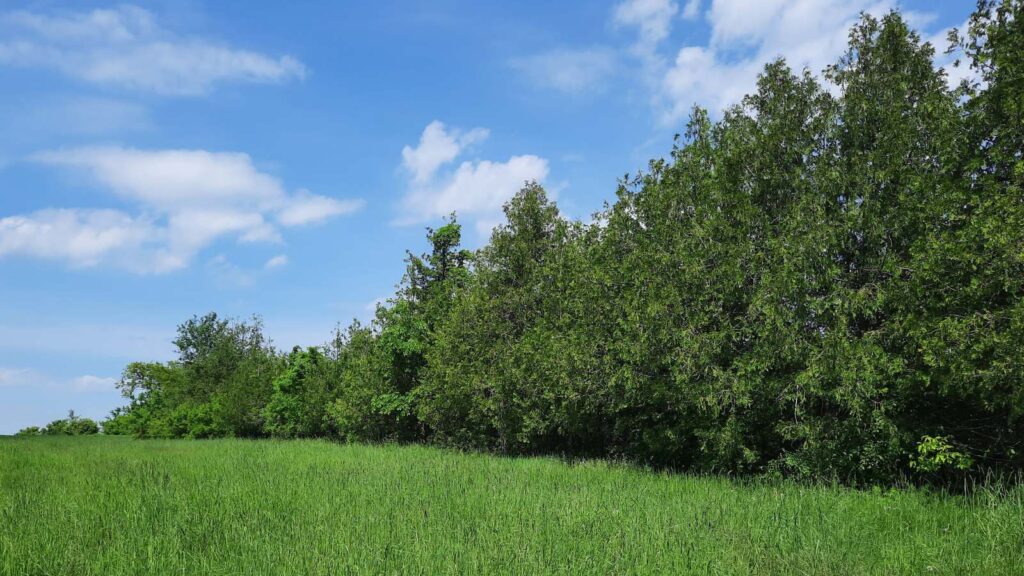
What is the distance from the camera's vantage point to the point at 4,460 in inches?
822

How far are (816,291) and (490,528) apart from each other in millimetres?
9421

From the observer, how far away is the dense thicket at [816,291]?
1152 cm

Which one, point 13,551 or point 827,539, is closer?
point 13,551

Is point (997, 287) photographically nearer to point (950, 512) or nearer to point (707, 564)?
point (950, 512)

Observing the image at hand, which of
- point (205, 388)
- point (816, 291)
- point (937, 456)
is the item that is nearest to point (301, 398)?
point (205, 388)

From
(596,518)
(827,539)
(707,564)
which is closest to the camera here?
(707,564)

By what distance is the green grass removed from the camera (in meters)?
7.12

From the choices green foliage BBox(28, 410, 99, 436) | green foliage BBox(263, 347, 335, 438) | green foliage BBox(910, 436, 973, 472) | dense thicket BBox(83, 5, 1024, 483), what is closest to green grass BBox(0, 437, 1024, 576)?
green foliage BBox(910, 436, 973, 472)

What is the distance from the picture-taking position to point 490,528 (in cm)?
867

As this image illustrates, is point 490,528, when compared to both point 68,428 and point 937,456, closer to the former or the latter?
point 937,456

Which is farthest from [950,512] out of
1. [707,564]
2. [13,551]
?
[13,551]

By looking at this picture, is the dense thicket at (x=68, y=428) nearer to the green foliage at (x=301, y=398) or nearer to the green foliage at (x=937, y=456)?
the green foliage at (x=301, y=398)

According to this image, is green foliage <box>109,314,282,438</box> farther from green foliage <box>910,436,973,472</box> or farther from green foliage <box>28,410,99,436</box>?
green foliage <box>910,436,973,472</box>

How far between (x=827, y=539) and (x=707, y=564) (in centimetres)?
231
